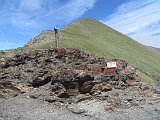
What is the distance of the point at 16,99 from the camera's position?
3534 cm

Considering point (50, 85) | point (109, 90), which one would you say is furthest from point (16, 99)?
point (109, 90)

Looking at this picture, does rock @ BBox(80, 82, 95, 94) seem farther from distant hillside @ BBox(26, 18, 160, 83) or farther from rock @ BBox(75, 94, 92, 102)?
distant hillside @ BBox(26, 18, 160, 83)

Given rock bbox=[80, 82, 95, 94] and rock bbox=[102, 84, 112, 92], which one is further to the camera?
rock bbox=[102, 84, 112, 92]

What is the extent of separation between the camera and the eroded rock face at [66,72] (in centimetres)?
3719

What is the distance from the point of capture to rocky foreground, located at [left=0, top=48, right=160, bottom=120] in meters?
33.4

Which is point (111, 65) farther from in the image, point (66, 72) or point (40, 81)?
point (40, 81)

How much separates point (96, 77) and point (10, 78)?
837cm

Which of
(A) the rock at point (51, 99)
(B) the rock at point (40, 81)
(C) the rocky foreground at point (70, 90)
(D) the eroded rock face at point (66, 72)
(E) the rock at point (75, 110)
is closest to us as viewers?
(C) the rocky foreground at point (70, 90)

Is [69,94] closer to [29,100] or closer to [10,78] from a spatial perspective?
[29,100]

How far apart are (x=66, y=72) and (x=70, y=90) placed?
5.92 ft

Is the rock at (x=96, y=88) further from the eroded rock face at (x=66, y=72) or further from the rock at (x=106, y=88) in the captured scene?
the rock at (x=106, y=88)

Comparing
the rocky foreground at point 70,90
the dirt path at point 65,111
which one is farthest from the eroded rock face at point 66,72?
the dirt path at point 65,111

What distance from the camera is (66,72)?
37.7 metres

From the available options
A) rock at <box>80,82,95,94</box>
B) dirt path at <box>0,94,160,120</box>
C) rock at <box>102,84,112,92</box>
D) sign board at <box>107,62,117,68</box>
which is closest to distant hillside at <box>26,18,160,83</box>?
sign board at <box>107,62,117,68</box>
